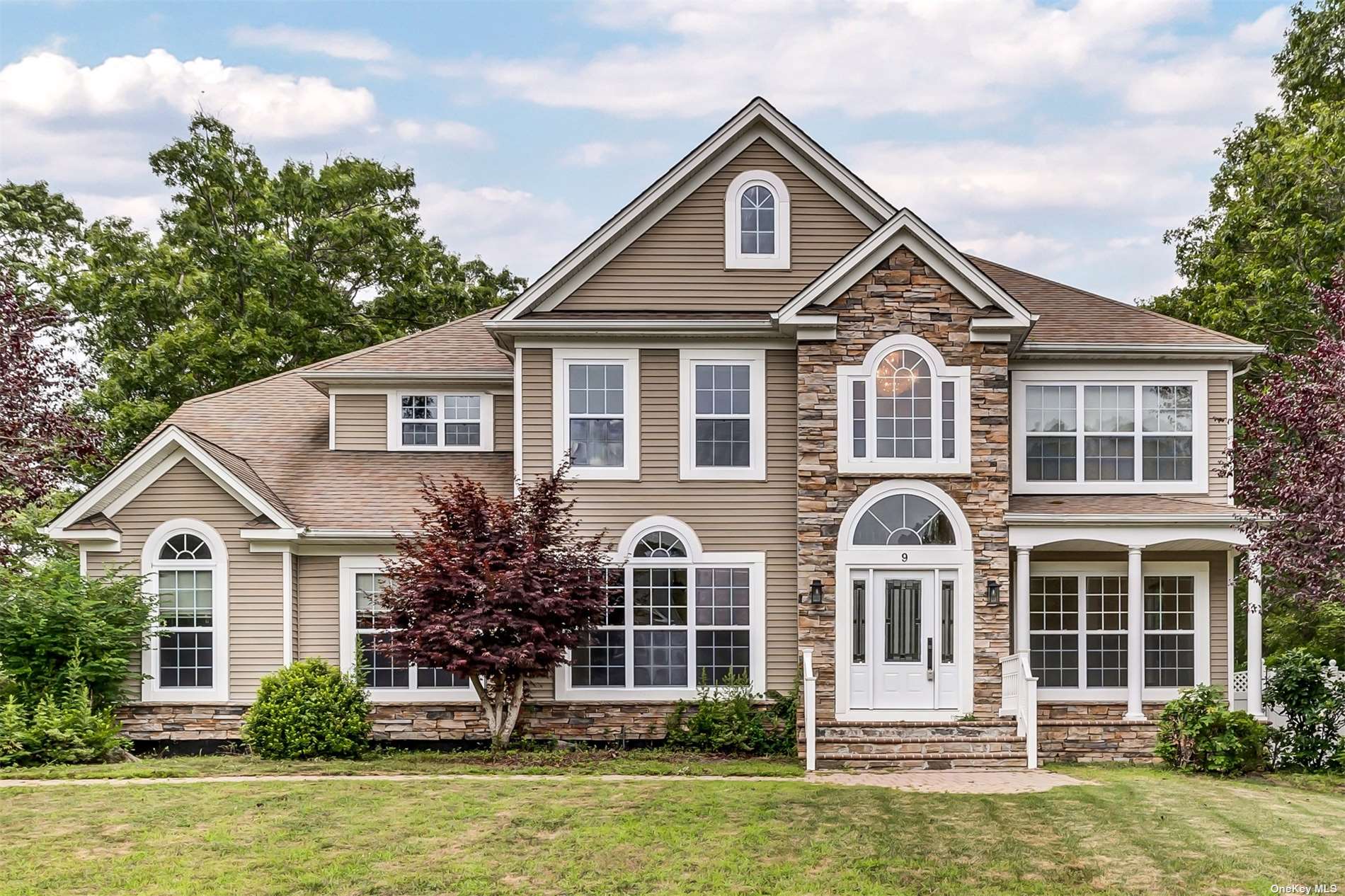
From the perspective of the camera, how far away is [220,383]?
96.7 ft

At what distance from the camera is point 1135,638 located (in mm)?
16828

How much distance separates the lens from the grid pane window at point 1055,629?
698 inches

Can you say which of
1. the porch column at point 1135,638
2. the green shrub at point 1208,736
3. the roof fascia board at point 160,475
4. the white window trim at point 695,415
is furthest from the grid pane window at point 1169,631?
the roof fascia board at point 160,475

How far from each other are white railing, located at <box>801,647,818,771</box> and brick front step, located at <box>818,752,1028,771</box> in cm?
26

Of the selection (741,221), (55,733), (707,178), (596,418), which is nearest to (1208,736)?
(596,418)

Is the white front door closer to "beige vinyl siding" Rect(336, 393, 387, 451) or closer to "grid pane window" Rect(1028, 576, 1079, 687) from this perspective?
"grid pane window" Rect(1028, 576, 1079, 687)

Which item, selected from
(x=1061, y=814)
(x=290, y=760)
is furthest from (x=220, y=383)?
(x=1061, y=814)

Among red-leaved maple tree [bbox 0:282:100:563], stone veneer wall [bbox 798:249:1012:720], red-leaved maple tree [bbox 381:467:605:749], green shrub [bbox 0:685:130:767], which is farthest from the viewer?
stone veneer wall [bbox 798:249:1012:720]

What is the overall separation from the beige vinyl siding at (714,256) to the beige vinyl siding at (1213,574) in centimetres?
566

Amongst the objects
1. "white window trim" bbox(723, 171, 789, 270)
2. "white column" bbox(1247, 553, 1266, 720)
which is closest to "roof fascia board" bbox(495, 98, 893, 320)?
"white window trim" bbox(723, 171, 789, 270)

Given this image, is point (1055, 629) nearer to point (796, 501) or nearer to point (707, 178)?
point (796, 501)

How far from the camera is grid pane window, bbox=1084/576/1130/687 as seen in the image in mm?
17750

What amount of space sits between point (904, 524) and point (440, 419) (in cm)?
779

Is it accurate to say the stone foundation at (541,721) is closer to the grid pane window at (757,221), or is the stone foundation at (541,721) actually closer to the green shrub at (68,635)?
the green shrub at (68,635)
